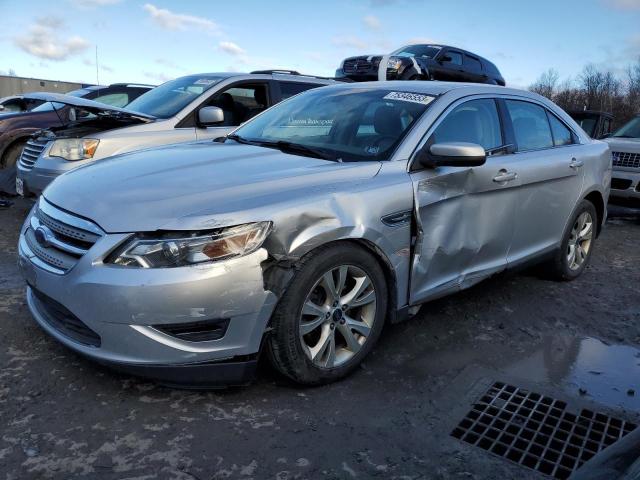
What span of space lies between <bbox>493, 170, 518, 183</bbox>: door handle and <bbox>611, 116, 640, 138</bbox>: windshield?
6710mm

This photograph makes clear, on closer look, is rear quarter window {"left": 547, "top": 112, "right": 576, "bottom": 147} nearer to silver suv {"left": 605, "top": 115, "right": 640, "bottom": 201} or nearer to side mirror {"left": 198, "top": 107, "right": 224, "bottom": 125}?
side mirror {"left": 198, "top": 107, "right": 224, "bottom": 125}

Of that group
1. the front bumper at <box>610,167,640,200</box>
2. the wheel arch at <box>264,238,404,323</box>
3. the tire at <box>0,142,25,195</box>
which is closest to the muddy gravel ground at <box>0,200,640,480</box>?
the wheel arch at <box>264,238,404,323</box>

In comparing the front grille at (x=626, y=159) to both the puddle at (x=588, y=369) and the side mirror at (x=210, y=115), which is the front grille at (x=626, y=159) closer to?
the puddle at (x=588, y=369)

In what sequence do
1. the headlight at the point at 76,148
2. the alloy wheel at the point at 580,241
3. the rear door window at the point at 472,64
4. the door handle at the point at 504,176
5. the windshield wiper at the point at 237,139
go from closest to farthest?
the door handle at the point at 504,176 → the windshield wiper at the point at 237,139 → the alloy wheel at the point at 580,241 → the headlight at the point at 76,148 → the rear door window at the point at 472,64

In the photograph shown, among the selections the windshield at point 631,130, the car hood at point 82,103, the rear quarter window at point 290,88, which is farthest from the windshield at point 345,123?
the windshield at point 631,130

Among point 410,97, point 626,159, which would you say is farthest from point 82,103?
point 626,159

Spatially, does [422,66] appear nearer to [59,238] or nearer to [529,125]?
[529,125]

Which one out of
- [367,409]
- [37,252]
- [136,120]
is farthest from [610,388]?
[136,120]

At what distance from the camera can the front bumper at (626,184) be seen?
27.6ft

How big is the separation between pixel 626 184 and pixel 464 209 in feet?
20.6

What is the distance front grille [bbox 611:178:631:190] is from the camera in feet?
27.9

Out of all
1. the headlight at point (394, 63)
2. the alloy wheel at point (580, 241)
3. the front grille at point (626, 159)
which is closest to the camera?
the alloy wheel at point (580, 241)

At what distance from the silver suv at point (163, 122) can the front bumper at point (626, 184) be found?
5038 millimetres

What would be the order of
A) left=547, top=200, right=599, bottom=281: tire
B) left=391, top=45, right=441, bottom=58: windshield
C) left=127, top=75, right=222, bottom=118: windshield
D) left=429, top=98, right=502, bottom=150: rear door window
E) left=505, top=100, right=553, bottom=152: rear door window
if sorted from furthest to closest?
left=391, top=45, right=441, bottom=58: windshield → left=127, top=75, right=222, bottom=118: windshield → left=547, top=200, right=599, bottom=281: tire → left=505, top=100, right=553, bottom=152: rear door window → left=429, top=98, right=502, bottom=150: rear door window
